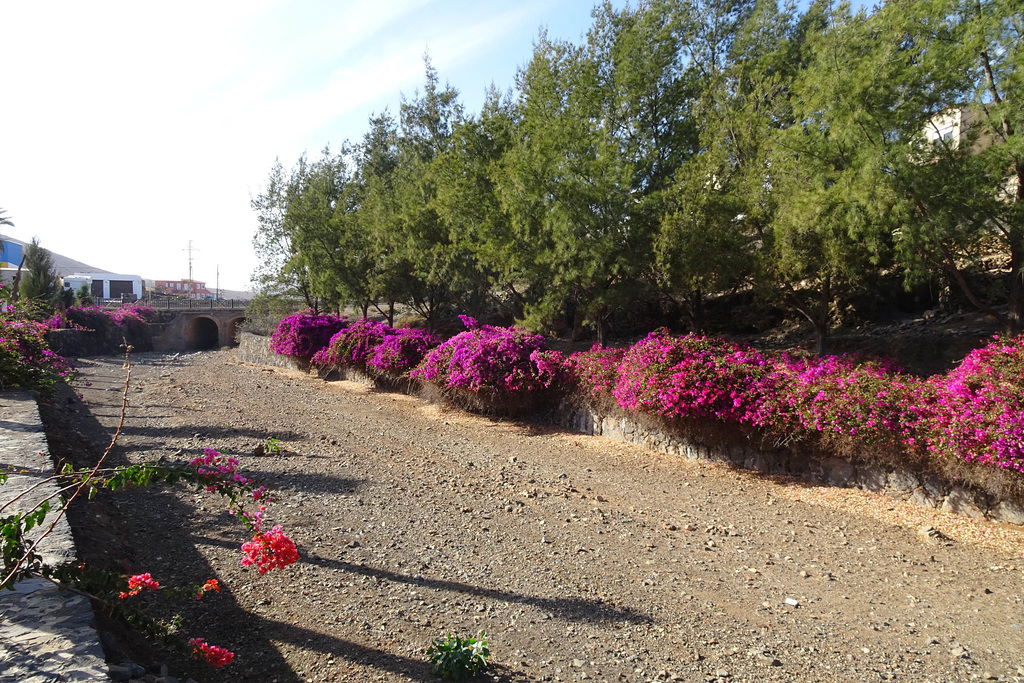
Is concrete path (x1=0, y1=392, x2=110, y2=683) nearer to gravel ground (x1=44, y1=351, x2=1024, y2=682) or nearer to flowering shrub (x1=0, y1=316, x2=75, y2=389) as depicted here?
gravel ground (x1=44, y1=351, x2=1024, y2=682)

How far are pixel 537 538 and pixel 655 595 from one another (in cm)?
124

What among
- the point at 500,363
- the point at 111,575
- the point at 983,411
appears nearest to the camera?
the point at 111,575

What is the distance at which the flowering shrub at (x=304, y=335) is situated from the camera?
17344 mm

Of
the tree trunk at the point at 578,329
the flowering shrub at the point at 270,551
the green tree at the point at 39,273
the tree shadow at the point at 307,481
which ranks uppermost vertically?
the green tree at the point at 39,273

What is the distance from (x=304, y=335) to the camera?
1742cm

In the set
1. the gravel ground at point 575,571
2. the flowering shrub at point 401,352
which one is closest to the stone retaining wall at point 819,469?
the gravel ground at point 575,571

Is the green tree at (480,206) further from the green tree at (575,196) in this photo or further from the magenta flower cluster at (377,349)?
Answer: the magenta flower cluster at (377,349)

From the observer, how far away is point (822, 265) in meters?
9.12

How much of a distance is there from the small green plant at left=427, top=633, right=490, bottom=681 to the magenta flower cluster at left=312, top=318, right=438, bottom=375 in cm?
1008

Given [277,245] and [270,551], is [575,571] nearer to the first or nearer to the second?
[270,551]

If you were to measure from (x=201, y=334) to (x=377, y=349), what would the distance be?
100 feet

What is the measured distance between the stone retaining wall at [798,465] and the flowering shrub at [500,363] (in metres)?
0.70

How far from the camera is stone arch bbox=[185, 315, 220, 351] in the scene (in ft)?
118

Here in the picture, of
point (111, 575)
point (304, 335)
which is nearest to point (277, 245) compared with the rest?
point (304, 335)
